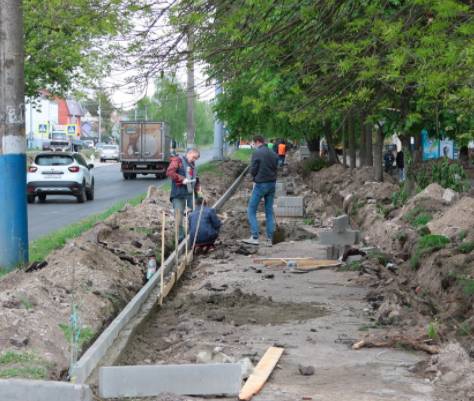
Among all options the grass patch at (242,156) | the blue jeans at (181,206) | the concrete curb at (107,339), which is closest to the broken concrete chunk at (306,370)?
the concrete curb at (107,339)

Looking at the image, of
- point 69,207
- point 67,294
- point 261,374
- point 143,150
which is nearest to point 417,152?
point 69,207

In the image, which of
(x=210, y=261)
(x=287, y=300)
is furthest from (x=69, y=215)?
(x=287, y=300)

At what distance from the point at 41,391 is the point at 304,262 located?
8468 millimetres

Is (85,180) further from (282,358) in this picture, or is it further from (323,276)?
(282,358)

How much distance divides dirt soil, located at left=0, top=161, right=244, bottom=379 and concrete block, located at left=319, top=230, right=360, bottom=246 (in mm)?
2644

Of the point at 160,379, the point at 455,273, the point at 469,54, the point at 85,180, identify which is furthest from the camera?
the point at 85,180

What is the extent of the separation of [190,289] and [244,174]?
113ft

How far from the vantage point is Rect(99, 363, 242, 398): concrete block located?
635cm

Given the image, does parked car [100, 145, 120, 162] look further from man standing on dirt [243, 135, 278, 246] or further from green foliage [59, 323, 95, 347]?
green foliage [59, 323, 95, 347]

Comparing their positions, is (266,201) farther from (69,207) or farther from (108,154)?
(108,154)

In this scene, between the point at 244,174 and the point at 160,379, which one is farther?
the point at 244,174

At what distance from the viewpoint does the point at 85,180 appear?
3197 cm

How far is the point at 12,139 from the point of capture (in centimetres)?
1192

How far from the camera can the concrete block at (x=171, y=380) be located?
6352 millimetres
